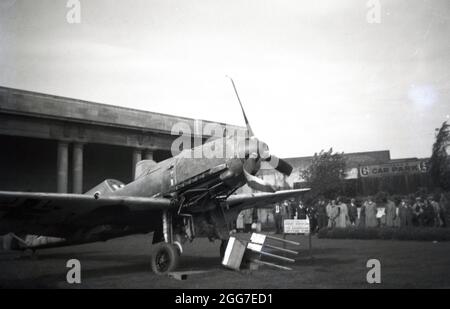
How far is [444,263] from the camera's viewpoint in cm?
997

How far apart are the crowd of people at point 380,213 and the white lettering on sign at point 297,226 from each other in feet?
32.3

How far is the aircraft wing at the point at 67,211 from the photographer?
8.86 m

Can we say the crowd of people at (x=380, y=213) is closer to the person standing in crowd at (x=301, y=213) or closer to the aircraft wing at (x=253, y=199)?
the person standing in crowd at (x=301, y=213)

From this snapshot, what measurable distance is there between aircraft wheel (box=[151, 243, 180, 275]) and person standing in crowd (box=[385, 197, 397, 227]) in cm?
1488

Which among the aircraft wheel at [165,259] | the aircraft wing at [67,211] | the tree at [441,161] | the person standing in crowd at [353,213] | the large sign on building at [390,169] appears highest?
the large sign on building at [390,169]

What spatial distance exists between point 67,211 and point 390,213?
16882 mm

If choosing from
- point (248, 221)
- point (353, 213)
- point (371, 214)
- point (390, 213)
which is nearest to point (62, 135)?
point (248, 221)

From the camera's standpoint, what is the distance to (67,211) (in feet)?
31.6

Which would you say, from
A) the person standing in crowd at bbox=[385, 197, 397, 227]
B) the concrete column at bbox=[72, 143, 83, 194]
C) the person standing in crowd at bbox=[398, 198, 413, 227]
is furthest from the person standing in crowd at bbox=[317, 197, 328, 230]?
the concrete column at bbox=[72, 143, 83, 194]

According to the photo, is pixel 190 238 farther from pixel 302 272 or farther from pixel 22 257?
pixel 22 257

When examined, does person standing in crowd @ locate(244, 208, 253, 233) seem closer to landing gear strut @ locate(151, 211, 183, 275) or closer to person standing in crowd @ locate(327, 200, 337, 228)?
person standing in crowd @ locate(327, 200, 337, 228)

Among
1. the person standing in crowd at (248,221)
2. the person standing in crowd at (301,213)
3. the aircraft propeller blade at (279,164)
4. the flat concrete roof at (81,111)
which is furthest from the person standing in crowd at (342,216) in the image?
the aircraft propeller blade at (279,164)

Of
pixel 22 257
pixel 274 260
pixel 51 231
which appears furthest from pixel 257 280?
pixel 22 257
